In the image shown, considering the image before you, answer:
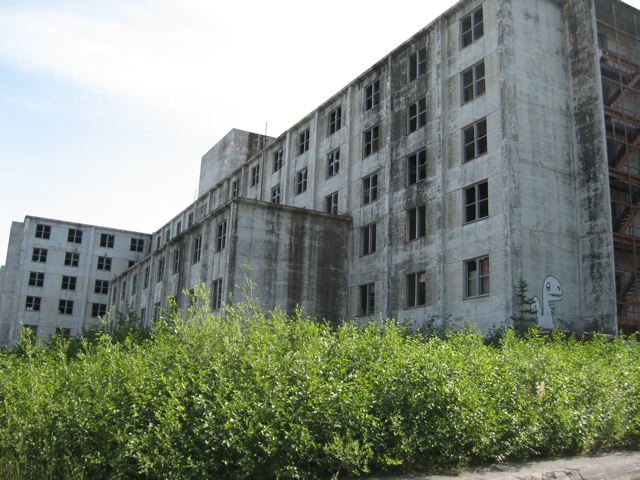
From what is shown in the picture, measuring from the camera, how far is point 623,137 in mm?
28125

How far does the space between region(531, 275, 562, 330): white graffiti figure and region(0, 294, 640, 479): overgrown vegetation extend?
437 inches

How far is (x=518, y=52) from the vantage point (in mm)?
26125

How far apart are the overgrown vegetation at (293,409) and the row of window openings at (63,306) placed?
2165 inches

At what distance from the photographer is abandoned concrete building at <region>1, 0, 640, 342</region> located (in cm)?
2469

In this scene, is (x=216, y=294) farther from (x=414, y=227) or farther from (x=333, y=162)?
(x=333, y=162)

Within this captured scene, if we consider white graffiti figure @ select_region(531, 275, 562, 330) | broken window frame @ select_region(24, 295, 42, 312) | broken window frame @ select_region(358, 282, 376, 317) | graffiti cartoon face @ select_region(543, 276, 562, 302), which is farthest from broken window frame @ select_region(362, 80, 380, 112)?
broken window frame @ select_region(24, 295, 42, 312)

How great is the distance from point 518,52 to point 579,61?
122 inches

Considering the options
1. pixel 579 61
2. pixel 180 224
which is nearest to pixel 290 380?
pixel 579 61

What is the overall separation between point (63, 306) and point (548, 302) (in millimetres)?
54270

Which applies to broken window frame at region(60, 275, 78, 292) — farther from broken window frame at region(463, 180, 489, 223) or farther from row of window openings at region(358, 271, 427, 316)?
broken window frame at region(463, 180, 489, 223)

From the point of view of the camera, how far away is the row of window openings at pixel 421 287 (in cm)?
2495

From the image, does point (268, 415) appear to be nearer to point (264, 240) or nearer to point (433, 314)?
point (433, 314)

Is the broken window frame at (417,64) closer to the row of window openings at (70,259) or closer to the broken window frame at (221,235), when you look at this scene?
the broken window frame at (221,235)

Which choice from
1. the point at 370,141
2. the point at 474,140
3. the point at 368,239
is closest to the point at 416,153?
the point at 474,140
